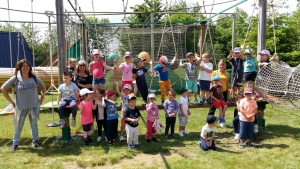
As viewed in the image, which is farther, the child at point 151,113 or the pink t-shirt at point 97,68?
the pink t-shirt at point 97,68

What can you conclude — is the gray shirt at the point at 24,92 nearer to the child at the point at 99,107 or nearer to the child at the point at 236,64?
the child at the point at 99,107

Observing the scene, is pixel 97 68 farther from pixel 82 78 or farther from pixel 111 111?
pixel 111 111

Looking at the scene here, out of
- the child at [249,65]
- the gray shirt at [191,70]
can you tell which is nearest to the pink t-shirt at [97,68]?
the gray shirt at [191,70]

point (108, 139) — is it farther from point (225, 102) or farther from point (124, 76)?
point (225, 102)

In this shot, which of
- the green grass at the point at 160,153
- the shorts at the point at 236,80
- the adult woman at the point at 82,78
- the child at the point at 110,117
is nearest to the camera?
the green grass at the point at 160,153

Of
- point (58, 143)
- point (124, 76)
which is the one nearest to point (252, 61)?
point (124, 76)

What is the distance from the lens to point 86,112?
547 cm

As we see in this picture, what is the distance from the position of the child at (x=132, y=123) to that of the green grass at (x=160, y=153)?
0.58 feet

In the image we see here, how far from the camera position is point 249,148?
535cm

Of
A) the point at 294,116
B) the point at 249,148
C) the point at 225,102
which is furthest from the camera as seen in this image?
the point at 294,116

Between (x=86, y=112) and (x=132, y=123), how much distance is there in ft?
2.96

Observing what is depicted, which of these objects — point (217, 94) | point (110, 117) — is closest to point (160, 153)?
point (110, 117)

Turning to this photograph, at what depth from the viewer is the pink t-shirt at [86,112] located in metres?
5.45

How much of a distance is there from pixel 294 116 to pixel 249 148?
3.42 metres
